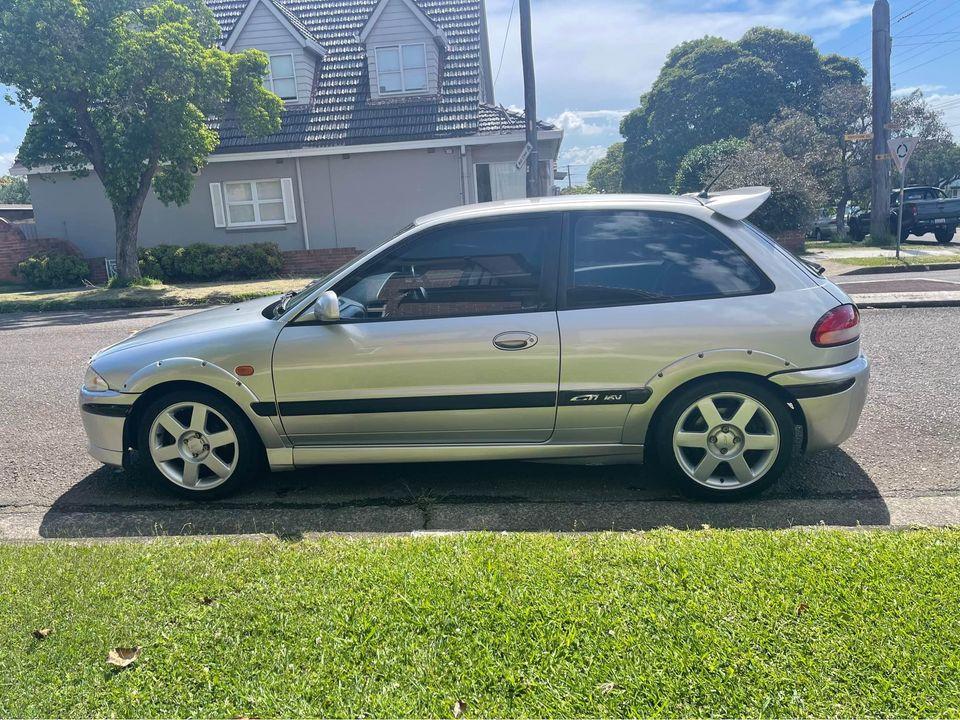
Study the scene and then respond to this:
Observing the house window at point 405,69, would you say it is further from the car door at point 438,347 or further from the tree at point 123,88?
the car door at point 438,347

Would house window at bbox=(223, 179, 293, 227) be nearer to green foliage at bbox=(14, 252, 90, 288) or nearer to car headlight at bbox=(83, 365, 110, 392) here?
green foliage at bbox=(14, 252, 90, 288)

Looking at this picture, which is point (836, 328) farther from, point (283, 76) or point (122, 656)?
point (283, 76)

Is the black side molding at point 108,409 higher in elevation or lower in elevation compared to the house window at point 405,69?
lower

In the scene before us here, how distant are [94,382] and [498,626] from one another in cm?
299

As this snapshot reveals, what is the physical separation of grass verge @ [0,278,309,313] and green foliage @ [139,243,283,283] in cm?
169

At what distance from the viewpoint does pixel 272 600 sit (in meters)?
2.89

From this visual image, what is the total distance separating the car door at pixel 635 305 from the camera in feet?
12.7

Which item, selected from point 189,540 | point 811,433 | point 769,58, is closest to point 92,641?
point 189,540

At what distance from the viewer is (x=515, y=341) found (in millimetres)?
3916

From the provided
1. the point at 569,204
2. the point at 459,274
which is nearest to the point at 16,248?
the point at 459,274

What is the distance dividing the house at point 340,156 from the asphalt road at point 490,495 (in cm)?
1514

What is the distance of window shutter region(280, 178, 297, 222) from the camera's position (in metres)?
20.3

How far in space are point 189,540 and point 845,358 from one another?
11.8 feet

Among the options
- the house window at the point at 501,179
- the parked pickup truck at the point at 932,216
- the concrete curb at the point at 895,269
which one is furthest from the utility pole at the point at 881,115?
the house window at the point at 501,179
